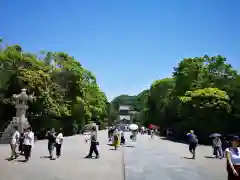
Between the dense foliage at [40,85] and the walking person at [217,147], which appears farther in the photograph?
the dense foliage at [40,85]

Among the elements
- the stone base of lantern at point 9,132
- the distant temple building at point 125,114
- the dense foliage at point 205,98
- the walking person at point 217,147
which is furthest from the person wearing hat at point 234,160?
the distant temple building at point 125,114

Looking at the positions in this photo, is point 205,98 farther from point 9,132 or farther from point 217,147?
point 9,132

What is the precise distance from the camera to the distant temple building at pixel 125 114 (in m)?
147

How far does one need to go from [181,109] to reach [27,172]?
3229 centimetres

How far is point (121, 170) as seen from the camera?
48.0ft

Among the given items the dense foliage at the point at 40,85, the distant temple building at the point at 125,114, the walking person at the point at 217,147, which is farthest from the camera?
the distant temple building at the point at 125,114

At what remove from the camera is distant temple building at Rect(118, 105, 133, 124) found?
14725 centimetres

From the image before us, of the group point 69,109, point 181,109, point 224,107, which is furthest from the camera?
point 69,109

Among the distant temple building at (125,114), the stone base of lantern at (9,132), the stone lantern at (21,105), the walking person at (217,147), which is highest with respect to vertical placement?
the distant temple building at (125,114)

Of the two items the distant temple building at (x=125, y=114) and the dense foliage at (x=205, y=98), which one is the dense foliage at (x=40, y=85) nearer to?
the dense foliage at (x=205, y=98)

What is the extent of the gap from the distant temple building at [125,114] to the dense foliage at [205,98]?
87486mm

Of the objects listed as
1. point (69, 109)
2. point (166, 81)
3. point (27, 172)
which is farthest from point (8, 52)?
point (166, 81)

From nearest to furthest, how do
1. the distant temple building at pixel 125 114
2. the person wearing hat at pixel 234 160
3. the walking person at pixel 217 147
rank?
the person wearing hat at pixel 234 160
the walking person at pixel 217 147
the distant temple building at pixel 125 114

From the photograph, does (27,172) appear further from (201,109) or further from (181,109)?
(181,109)
